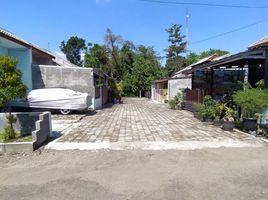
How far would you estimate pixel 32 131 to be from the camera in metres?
8.77

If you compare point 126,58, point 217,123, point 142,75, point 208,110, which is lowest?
point 217,123

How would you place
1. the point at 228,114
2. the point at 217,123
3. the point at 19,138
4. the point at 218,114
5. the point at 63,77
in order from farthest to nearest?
the point at 63,77 → the point at 218,114 → the point at 217,123 → the point at 228,114 → the point at 19,138

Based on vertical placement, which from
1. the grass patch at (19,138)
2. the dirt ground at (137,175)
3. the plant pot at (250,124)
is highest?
the plant pot at (250,124)

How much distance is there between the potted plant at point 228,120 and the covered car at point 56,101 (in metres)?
8.04

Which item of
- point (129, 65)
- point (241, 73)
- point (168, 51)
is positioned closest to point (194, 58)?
point (168, 51)

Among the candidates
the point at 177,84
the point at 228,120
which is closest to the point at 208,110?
the point at 228,120

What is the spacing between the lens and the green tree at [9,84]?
7.96m

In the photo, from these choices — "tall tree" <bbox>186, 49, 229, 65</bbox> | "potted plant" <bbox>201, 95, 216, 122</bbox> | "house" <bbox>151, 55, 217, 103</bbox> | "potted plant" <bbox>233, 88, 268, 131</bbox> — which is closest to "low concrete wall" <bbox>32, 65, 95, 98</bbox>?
"house" <bbox>151, 55, 217, 103</bbox>

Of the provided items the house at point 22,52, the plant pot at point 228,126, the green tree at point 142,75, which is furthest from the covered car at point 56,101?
the green tree at point 142,75

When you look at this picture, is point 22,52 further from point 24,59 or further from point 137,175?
point 137,175

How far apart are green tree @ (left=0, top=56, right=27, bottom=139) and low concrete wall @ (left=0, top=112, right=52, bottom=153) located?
0.85 metres

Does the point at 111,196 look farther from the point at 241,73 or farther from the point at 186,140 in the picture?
the point at 241,73

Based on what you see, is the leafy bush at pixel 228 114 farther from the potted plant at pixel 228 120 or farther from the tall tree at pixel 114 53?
the tall tree at pixel 114 53

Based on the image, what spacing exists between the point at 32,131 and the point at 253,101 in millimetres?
7156
